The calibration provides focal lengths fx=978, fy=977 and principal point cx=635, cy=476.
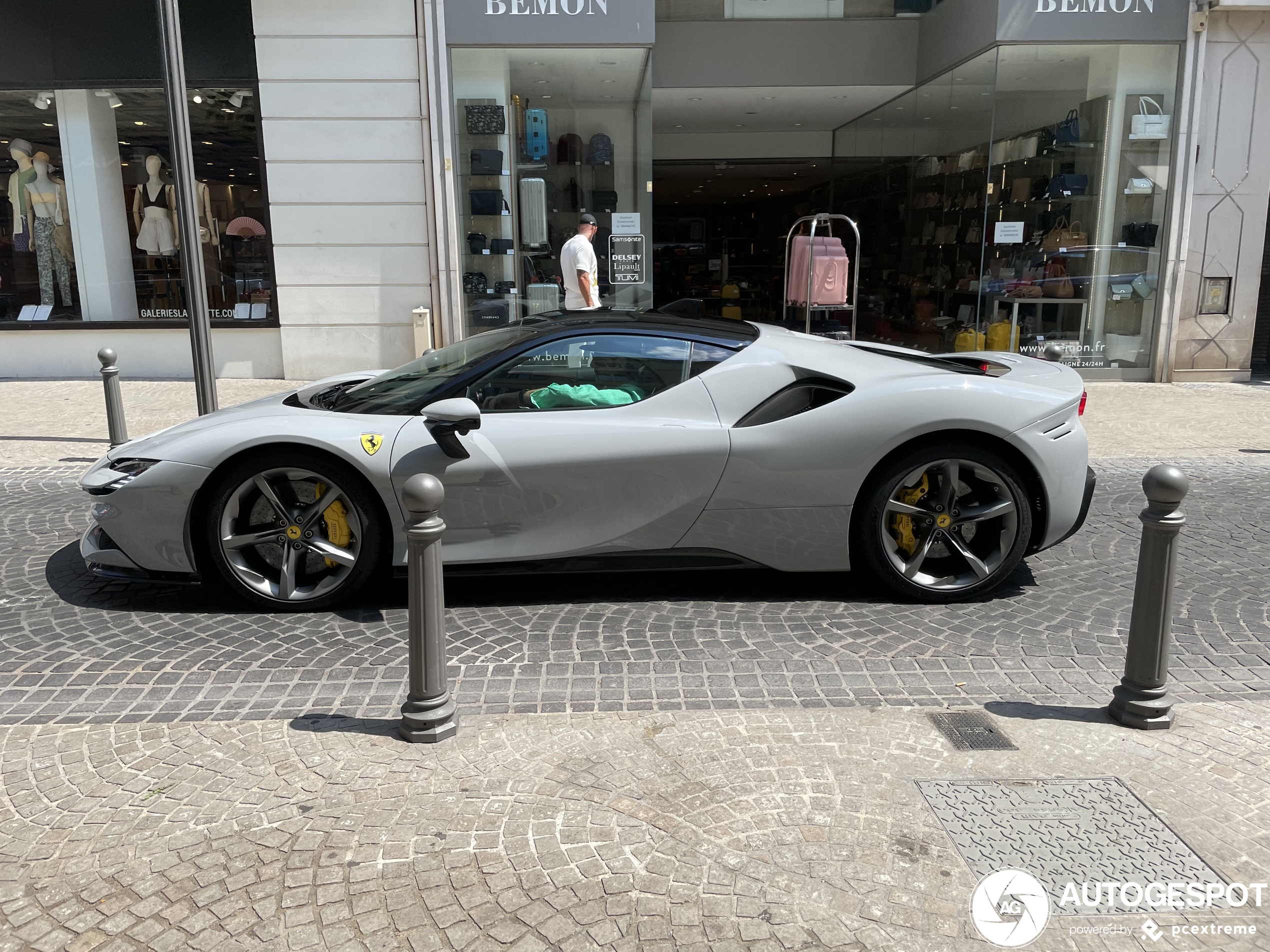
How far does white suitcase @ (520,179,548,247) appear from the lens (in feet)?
39.6

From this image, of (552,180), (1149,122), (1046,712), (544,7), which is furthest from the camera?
(552,180)

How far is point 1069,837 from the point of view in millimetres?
2609

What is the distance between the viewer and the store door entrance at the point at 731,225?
1981 centimetres

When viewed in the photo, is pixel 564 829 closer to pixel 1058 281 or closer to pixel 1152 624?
pixel 1152 624

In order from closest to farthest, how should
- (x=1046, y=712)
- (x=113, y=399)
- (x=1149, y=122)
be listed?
(x=1046, y=712)
(x=113, y=399)
(x=1149, y=122)

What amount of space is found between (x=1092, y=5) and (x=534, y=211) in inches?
278

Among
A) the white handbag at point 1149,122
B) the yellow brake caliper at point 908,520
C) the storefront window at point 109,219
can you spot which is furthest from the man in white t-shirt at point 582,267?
the white handbag at point 1149,122

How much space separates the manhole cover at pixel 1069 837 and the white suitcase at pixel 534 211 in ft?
33.5

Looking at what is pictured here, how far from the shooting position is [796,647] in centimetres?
390

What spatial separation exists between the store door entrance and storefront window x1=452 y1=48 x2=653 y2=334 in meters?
6.94

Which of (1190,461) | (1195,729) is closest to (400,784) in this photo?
(1195,729)

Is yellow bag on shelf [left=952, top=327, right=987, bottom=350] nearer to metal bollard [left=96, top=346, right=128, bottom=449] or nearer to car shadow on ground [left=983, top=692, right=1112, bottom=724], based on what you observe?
metal bollard [left=96, top=346, right=128, bottom=449]

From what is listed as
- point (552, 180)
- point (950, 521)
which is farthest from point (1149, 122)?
point (950, 521)

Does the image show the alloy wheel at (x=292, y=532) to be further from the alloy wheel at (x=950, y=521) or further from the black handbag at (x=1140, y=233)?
the black handbag at (x=1140, y=233)
